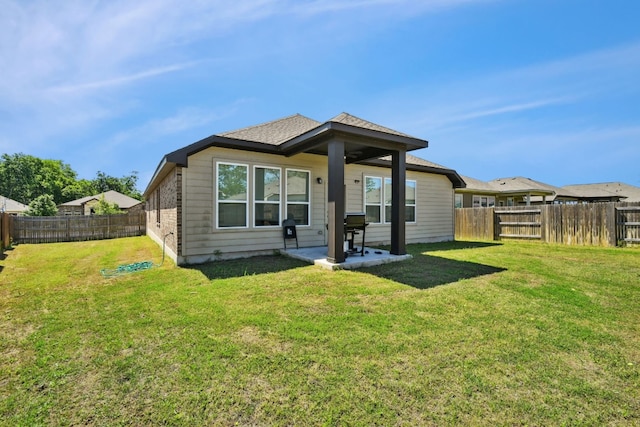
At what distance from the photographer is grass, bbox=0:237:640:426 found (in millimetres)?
1879

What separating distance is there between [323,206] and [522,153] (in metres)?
26.6

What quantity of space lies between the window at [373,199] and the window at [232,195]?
405 centimetres

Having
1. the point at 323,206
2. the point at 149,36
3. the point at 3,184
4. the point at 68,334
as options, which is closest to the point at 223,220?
the point at 323,206

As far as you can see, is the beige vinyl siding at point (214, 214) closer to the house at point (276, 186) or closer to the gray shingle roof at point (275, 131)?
the house at point (276, 186)

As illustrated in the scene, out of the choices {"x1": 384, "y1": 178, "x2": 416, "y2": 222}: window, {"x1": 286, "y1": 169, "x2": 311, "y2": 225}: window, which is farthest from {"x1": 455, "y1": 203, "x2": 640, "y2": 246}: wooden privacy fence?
{"x1": 286, "y1": 169, "x2": 311, "y2": 225}: window

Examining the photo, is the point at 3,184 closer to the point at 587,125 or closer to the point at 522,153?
the point at 522,153

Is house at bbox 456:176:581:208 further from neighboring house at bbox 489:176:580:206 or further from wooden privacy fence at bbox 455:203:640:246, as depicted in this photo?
wooden privacy fence at bbox 455:203:640:246

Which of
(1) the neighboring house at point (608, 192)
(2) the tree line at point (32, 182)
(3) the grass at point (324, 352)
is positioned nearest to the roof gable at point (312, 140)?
(3) the grass at point (324, 352)

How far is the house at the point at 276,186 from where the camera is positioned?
6188 millimetres

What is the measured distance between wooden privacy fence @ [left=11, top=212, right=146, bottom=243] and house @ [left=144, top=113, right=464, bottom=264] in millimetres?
9566

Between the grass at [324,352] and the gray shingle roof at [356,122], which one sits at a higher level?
the gray shingle roof at [356,122]

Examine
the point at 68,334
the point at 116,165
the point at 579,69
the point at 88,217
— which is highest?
the point at 116,165

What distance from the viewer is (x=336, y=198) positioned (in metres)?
5.96

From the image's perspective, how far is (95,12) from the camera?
6.52 metres
